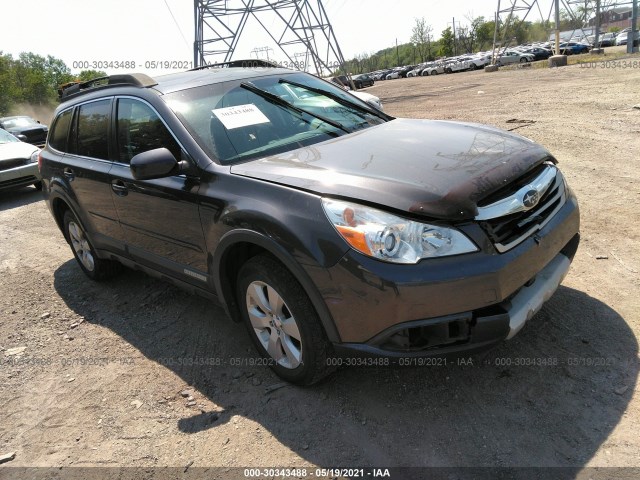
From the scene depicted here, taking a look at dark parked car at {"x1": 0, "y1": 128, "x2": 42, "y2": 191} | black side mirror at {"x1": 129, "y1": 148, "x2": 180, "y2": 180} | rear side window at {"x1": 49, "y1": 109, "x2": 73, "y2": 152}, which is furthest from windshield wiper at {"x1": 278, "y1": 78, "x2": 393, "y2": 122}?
dark parked car at {"x1": 0, "y1": 128, "x2": 42, "y2": 191}

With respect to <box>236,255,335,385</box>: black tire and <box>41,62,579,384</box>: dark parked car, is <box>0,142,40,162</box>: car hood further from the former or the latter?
<box>236,255,335,385</box>: black tire

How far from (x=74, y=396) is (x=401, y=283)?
8.13ft

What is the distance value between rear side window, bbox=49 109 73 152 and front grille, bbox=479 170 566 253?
413 centimetres

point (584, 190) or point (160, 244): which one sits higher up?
point (160, 244)

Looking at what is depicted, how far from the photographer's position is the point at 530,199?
2.61 m

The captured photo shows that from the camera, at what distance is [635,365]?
9.11ft

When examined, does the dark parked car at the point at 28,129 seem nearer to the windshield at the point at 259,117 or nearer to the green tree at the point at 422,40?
the windshield at the point at 259,117

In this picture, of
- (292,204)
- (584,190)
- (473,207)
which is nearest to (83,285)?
(292,204)

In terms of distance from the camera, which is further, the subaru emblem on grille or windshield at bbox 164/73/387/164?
windshield at bbox 164/73/387/164

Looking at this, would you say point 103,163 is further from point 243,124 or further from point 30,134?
point 30,134

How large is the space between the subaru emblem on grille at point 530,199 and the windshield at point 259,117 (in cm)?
139

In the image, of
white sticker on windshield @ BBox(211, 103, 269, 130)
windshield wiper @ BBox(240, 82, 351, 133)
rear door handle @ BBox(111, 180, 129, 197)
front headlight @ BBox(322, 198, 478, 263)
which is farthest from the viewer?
rear door handle @ BBox(111, 180, 129, 197)

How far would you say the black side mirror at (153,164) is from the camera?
301cm

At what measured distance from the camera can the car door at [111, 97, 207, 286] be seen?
3252 mm
